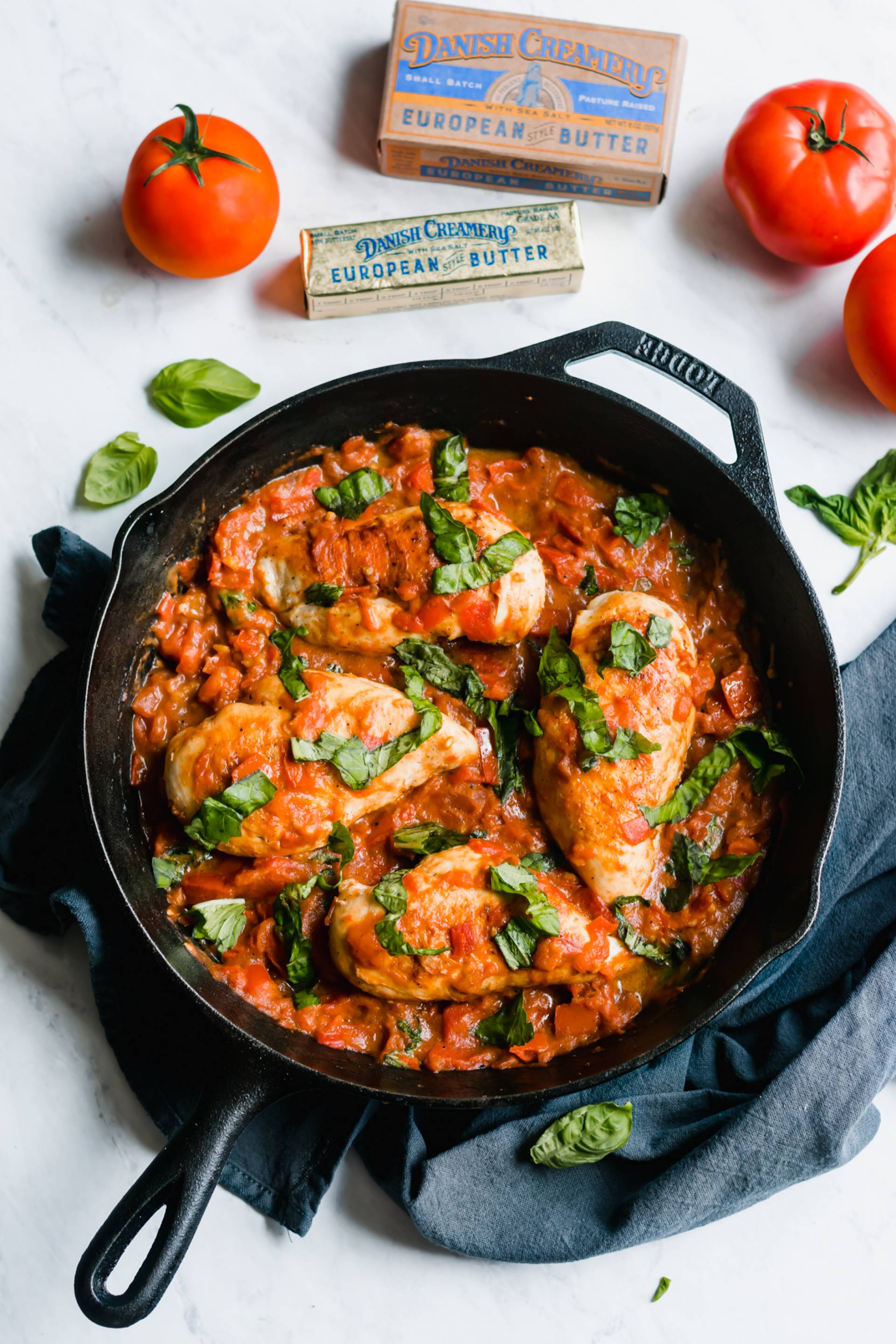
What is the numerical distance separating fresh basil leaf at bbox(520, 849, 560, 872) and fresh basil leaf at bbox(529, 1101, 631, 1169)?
2.82 ft

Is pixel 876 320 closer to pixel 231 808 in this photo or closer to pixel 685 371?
pixel 685 371

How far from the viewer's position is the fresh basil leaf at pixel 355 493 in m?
4.27

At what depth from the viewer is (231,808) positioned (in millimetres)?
3723

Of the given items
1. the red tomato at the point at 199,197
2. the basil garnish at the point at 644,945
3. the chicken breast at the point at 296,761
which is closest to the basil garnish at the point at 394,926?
the chicken breast at the point at 296,761

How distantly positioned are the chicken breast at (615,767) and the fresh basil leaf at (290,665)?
2.80ft

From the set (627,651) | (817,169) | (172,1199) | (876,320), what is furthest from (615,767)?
(817,169)

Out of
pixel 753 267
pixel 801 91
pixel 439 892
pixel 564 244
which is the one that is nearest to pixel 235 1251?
pixel 439 892

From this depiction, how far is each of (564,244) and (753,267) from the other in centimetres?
88

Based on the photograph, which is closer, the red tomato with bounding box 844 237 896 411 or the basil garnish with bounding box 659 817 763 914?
the basil garnish with bounding box 659 817 763 914

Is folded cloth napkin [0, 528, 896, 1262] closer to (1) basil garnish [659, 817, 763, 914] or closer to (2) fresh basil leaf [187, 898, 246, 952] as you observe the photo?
(2) fresh basil leaf [187, 898, 246, 952]

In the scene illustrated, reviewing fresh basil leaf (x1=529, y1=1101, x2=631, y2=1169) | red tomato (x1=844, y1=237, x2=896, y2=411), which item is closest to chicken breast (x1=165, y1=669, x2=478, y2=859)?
fresh basil leaf (x1=529, y1=1101, x2=631, y2=1169)

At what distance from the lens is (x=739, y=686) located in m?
4.26

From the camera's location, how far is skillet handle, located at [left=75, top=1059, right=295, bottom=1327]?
130 inches

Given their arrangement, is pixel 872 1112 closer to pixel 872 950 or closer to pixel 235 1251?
pixel 872 950
